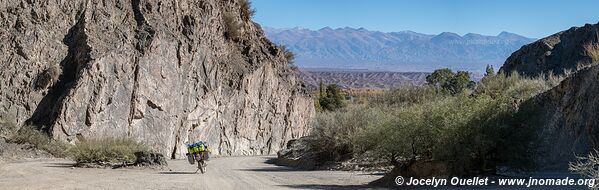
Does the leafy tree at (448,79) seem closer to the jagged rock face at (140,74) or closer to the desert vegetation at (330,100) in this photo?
the desert vegetation at (330,100)

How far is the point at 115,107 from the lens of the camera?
3634 centimetres

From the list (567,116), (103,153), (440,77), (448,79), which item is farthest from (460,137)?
(440,77)

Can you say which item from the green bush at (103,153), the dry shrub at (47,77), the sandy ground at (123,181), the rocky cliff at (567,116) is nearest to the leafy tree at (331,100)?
the dry shrub at (47,77)

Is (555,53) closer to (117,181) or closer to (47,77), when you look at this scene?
(47,77)

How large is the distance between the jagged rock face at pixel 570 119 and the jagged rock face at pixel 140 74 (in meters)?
23.5

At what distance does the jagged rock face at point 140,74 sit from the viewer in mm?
32812

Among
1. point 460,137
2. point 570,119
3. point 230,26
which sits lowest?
point 460,137

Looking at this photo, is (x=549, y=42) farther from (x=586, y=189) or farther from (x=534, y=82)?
(x=586, y=189)

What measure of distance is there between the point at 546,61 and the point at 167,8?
31518mm

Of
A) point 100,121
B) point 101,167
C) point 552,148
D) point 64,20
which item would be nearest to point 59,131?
point 100,121

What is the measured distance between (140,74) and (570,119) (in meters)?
26.4

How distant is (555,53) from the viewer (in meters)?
50.0

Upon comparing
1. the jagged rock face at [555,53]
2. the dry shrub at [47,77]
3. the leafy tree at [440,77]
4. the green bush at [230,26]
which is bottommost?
the dry shrub at [47,77]

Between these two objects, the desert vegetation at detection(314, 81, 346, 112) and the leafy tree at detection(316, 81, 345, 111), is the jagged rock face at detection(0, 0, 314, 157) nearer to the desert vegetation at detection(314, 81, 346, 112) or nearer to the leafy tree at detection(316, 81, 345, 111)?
the desert vegetation at detection(314, 81, 346, 112)
